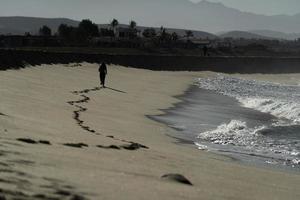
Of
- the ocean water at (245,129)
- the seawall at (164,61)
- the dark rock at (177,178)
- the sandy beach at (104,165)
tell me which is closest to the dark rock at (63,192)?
the sandy beach at (104,165)

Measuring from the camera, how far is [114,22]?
6836 inches

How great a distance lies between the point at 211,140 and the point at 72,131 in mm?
4692

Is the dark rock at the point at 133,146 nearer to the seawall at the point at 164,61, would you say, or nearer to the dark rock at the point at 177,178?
the dark rock at the point at 177,178

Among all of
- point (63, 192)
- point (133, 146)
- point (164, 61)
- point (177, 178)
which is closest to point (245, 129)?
point (133, 146)

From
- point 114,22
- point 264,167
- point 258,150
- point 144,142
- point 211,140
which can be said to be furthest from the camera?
point 114,22

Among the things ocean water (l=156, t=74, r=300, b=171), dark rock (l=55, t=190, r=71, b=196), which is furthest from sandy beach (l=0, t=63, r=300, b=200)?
ocean water (l=156, t=74, r=300, b=171)

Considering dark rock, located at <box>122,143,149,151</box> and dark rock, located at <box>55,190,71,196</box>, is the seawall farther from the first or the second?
dark rock, located at <box>55,190,71,196</box>

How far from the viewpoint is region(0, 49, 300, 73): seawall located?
36.9 m

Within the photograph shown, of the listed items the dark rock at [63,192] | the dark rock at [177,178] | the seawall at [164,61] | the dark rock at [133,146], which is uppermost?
the dark rock at [63,192]

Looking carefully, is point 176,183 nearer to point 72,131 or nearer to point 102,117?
point 72,131

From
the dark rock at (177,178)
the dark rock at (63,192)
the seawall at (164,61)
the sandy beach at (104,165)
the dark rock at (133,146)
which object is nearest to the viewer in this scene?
the dark rock at (63,192)

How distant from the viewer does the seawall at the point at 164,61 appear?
3688cm

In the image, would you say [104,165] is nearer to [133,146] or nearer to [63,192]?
[63,192]

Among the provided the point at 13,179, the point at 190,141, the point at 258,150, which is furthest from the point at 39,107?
the point at 13,179
